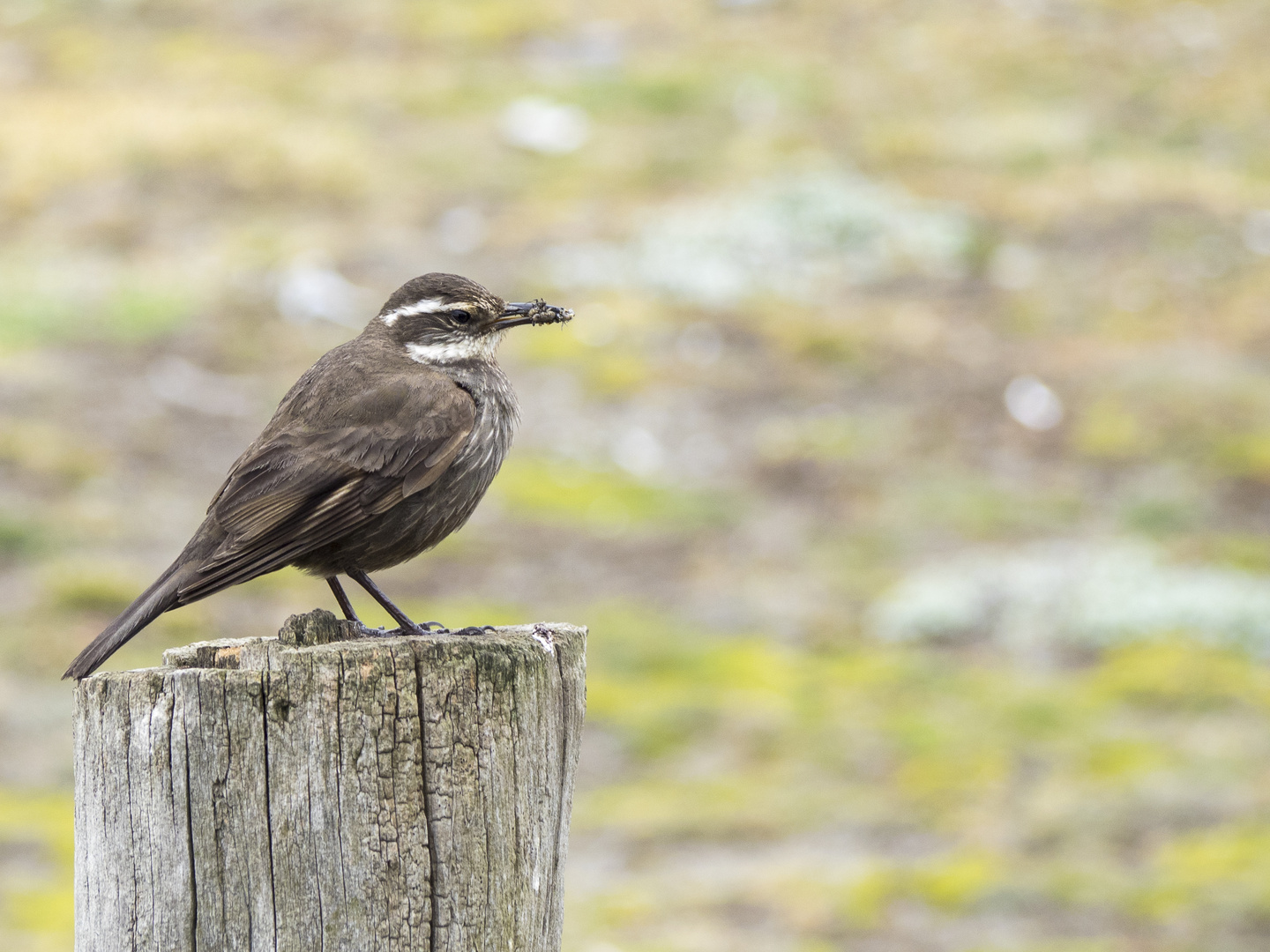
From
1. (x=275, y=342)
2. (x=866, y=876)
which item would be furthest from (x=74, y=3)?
(x=866, y=876)

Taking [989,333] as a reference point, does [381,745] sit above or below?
below

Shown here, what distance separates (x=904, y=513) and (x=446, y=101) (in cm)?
1575

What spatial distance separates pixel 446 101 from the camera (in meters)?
29.4

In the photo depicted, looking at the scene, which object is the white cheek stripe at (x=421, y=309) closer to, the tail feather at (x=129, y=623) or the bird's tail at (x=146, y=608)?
the bird's tail at (x=146, y=608)

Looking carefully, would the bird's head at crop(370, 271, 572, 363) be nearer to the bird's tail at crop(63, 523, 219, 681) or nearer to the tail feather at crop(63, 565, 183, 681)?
the bird's tail at crop(63, 523, 219, 681)

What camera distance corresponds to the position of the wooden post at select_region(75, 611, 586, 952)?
3.71 m

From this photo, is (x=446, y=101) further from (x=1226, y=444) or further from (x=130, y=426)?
(x=1226, y=444)

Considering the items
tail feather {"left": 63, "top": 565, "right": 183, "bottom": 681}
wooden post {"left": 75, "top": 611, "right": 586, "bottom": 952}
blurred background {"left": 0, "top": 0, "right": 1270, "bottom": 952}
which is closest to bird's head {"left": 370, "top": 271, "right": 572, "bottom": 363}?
tail feather {"left": 63, "top": 565, "right": 183, "bottom": 681}

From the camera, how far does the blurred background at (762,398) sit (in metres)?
11.2

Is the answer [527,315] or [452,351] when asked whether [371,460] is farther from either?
[527,315]

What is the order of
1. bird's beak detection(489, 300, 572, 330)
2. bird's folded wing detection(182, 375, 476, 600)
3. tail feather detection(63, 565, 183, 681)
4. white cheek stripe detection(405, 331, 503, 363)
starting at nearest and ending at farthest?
tail feather detection(63, 565, 183, 681), bird's folded wing detection(182, 375, 476, 600), white cheek stripe detection(405, 331, 503, 363), bird's beak detection(489, 300, 572, 330)

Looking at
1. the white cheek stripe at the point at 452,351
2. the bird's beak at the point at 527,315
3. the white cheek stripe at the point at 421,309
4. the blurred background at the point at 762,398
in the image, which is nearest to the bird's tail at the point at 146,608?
the white cheek stripe at the point at 452,351

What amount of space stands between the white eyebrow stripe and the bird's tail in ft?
5.16

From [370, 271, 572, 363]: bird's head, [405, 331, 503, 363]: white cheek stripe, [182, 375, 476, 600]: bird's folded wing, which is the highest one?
[370, 271, 572, 363]: bird's head
